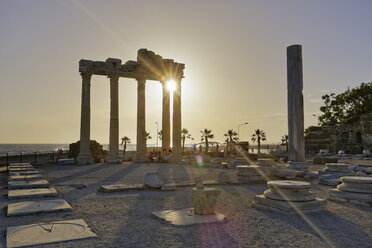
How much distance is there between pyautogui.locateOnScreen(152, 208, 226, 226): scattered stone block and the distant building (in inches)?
1657

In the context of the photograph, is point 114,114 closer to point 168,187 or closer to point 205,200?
point 168,187

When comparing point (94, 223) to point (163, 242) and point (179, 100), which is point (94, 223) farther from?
point (179, 100)

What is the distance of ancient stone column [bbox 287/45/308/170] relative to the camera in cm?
1519

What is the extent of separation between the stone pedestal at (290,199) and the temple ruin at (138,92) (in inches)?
841

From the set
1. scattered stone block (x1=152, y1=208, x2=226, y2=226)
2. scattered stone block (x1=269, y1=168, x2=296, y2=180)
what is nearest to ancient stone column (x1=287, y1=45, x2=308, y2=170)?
scattered stone block (x1=269, y1=168, x2=296, y2=180)

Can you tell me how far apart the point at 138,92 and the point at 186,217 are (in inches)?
967

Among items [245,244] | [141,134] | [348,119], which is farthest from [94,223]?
[348,119]

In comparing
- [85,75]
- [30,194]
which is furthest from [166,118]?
[30,194]

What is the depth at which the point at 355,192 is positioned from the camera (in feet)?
29.0

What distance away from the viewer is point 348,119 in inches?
2159

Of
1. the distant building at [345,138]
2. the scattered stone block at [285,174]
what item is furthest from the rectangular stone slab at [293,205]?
Result: the distant building at [345,138]

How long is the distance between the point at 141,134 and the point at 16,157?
39.5ft

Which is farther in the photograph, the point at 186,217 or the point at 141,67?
the point at 141,67

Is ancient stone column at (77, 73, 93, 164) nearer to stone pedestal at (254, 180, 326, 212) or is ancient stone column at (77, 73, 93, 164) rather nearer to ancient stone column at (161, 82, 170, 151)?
ancient stone column at (161, 82, 170, 151)
